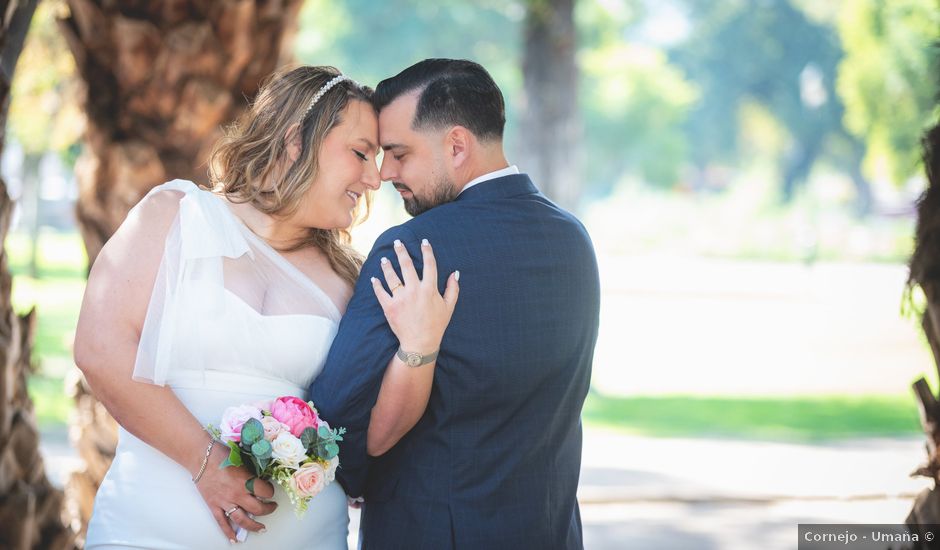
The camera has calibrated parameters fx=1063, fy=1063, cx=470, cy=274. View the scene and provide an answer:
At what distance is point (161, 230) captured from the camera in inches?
120

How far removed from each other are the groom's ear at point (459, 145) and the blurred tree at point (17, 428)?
146cm

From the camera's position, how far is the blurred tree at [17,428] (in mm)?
3477

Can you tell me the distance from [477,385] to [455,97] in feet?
2.89

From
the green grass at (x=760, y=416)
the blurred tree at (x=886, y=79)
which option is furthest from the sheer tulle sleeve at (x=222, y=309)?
the blurred tree at (x=886, y=79)

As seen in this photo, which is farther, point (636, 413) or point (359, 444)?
point (636, 413)

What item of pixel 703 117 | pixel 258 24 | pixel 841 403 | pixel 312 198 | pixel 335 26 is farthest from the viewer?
pixel 703 117

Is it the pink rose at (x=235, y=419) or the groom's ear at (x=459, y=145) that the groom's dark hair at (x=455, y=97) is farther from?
the pink rose at (x=235, y=419)

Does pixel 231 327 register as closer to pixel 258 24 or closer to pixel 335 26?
pixel 258 24

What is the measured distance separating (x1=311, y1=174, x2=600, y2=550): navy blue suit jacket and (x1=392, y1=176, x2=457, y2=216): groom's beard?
0.12 meters

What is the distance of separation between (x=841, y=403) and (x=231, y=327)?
12.3 metres

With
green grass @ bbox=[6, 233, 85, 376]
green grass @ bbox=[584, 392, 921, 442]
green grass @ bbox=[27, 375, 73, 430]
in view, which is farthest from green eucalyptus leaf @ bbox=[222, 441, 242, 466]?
green grass @ bbox=[584, 392, 921, 442]

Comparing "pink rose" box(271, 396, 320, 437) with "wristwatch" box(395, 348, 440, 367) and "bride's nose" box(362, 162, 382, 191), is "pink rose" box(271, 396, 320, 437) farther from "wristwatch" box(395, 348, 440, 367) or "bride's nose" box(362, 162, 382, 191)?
"bride's nose" box(362, 162, 382, 191)

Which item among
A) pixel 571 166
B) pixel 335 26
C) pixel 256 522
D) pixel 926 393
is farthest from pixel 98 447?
pixel 335 26

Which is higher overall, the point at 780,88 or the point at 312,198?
the point at 780,88
